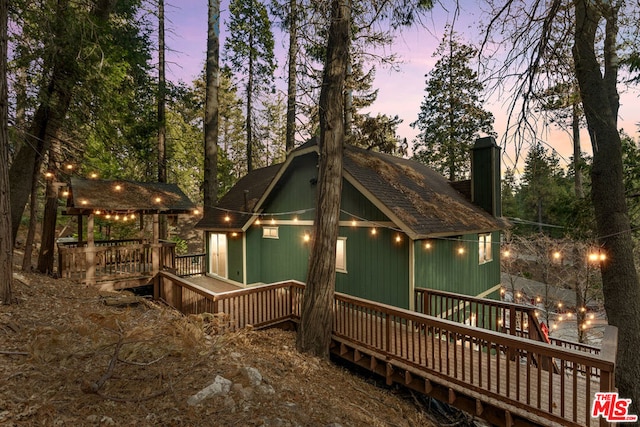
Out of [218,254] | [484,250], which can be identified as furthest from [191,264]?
[484,250]

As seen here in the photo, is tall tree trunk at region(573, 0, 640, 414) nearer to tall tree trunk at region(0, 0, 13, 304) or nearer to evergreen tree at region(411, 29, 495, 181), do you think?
tall tree trunk at region(0, 0, 13, 304)

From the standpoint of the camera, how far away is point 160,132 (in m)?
15.4

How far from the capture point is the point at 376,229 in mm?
7895

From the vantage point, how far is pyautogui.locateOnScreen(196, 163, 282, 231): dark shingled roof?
11773 mm

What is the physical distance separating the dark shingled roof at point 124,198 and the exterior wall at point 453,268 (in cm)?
806

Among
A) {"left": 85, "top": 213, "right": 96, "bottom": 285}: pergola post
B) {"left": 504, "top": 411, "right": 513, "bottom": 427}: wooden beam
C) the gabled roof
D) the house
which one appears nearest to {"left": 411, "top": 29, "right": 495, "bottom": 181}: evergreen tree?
the gabled roof

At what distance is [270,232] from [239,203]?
2700mm

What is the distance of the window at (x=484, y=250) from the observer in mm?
10148

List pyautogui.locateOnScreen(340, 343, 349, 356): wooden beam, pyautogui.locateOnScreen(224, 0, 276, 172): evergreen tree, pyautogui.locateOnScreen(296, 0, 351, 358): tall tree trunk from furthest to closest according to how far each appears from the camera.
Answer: pyautogui.locateOnScreen(224, 0, 276, 172): evergreen tree → pyautogui.locateOnScreen(340, 343, 349, 356): wooden beam → pyautogui.locateOnScreen(296, 0, 351, 358): tall tree trunk

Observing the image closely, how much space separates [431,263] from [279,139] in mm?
Result: 24429

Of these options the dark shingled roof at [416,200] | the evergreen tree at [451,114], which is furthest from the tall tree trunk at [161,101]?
the evergreen tree at [451,114]

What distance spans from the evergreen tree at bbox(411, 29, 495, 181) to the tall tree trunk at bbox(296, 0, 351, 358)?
1737 cm

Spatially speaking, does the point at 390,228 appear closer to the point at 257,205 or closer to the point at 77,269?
the point at 257,205

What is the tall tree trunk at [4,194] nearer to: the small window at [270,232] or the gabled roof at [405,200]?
the gabled roof at [405,200]
